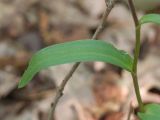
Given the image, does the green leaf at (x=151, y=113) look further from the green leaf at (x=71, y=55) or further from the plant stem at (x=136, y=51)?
the green leaf at (x=71, y=55)

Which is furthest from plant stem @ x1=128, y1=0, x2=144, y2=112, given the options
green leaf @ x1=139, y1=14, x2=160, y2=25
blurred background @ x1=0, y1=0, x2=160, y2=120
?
blurred background @ x1=0, y1=0, x2=160, y2=120

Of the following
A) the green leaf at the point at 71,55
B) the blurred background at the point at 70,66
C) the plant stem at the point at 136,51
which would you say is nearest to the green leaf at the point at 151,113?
the plant stem at the point at 136,51

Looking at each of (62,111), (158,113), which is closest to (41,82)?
(62,111)

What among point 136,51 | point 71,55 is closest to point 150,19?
point 136,51

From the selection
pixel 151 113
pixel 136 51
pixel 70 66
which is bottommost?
pixel 70 66

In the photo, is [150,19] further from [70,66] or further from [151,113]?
[70,66]

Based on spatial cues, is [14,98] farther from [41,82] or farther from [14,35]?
[14,35]
